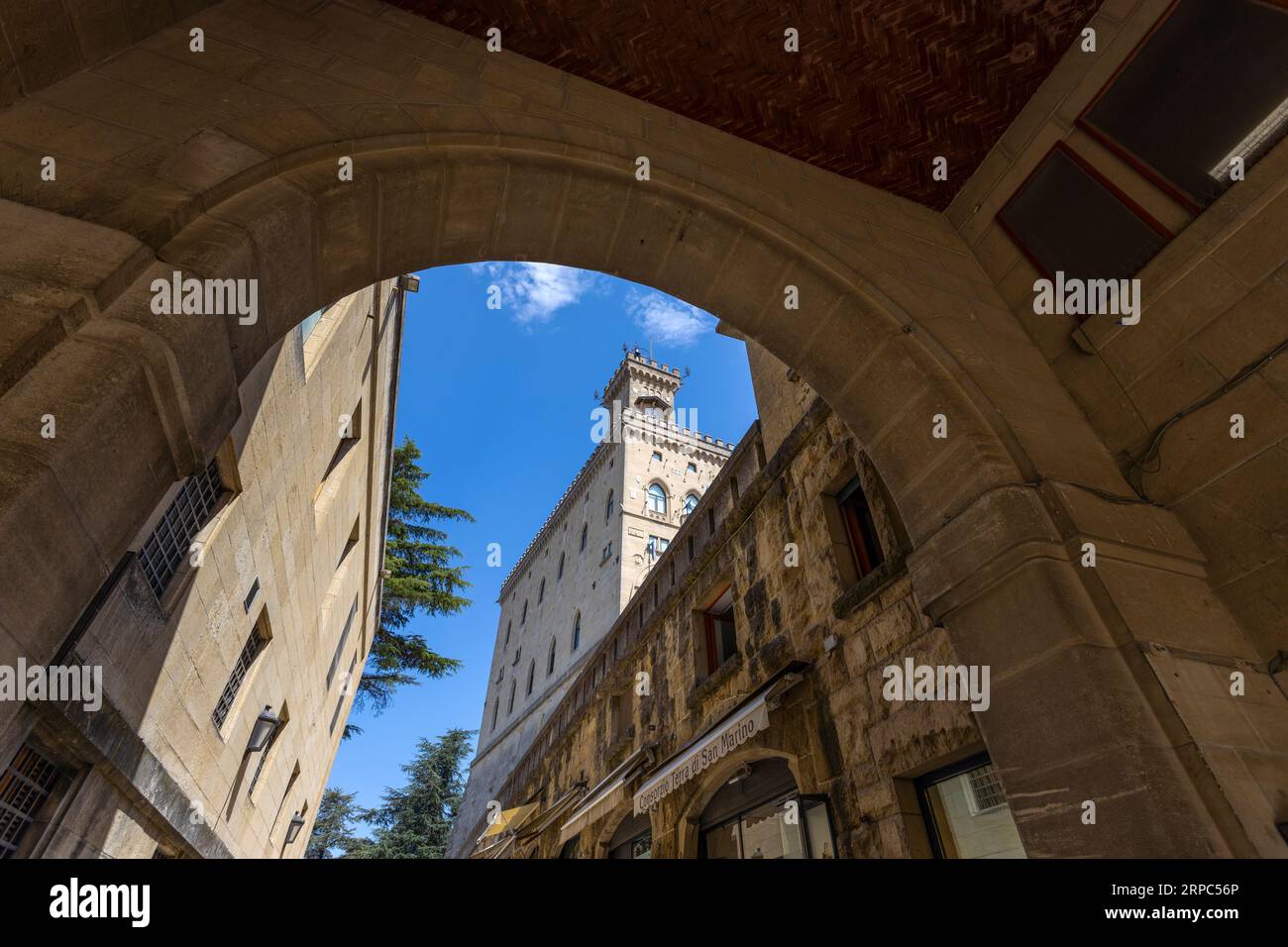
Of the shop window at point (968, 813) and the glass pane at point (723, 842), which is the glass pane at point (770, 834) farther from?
the shop window at point (968, 813)

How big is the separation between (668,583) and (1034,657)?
7.61m

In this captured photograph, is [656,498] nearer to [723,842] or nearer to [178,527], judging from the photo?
[723,842]

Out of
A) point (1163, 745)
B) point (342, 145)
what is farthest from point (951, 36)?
point (1163, 745)

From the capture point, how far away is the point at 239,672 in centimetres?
782

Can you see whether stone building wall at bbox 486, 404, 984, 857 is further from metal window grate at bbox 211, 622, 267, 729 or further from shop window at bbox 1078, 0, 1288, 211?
metal window grate at bbox 211, 622, 267, 729

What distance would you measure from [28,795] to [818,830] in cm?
620

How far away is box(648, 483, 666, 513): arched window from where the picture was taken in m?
29.1

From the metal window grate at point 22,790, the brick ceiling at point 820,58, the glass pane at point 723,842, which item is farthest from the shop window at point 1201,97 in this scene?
the metal window grate at point 22,790

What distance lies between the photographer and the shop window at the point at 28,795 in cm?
450

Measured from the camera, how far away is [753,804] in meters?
6.95

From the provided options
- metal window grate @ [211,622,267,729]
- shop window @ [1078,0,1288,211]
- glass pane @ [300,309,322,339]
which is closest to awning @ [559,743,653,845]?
metal window grate @ [211,622,267,729]

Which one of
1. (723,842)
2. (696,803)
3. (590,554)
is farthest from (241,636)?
(590,554)
